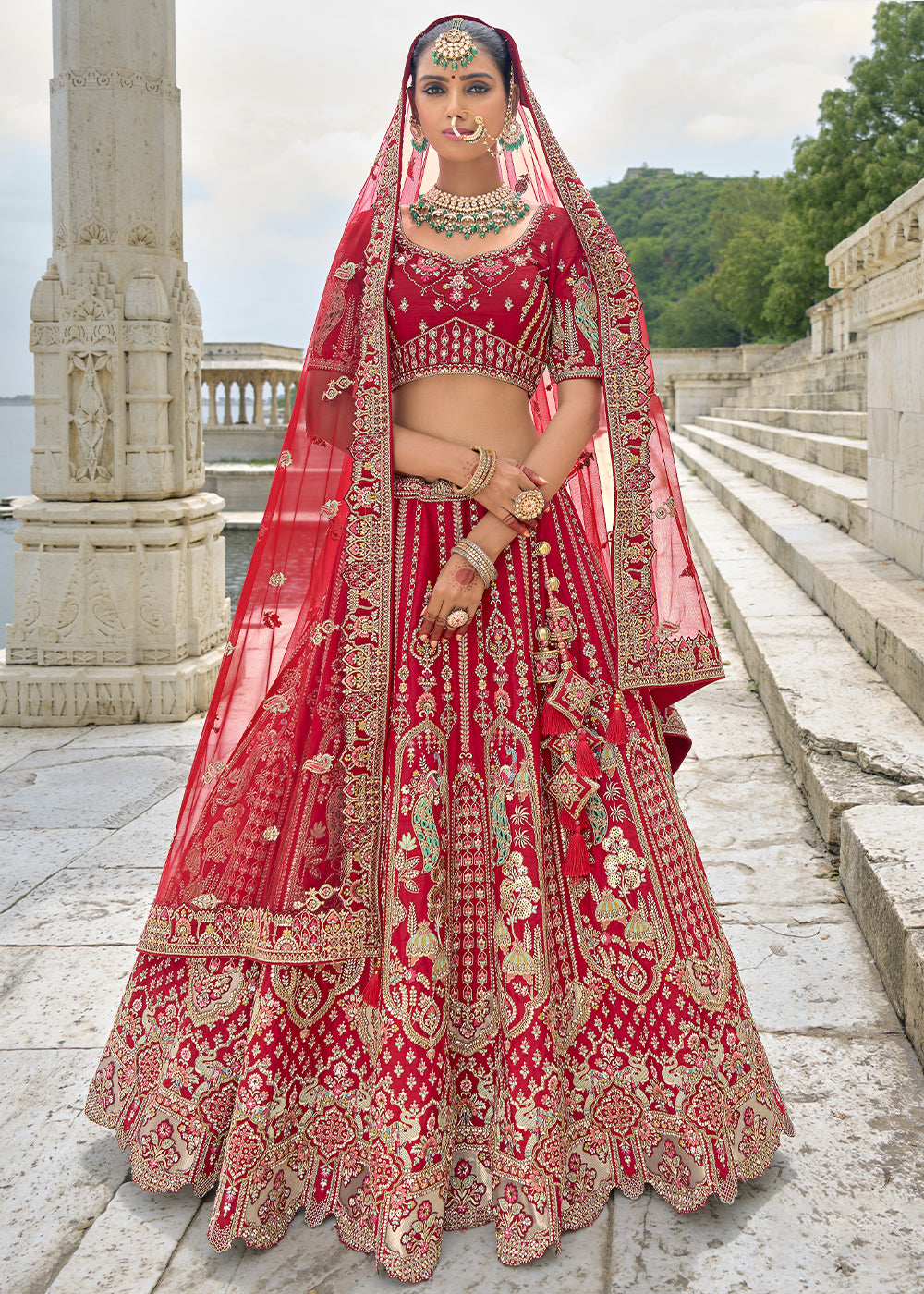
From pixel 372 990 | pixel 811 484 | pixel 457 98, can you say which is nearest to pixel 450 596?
pixel 372 990

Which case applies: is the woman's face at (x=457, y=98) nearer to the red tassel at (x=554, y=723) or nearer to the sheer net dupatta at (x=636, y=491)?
the sheer net dupatta at (x=636, y=491)

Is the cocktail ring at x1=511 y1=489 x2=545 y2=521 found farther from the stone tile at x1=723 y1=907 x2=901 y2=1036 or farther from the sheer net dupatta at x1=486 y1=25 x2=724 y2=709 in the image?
the stone tile at x1=723 y1=907 x2=901 y2=1036

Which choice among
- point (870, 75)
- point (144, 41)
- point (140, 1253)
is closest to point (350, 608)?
point (140, 1253)

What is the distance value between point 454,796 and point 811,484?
6.15 m

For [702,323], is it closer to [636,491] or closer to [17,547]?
[17,547]

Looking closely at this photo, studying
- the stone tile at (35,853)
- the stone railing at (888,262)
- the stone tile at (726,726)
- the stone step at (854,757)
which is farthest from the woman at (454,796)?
the stone railing at (888,262)

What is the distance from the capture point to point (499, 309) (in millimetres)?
1819

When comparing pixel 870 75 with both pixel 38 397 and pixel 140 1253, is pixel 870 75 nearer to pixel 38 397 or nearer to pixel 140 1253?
pixel 38 397

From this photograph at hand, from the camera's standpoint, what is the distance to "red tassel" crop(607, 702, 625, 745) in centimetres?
180

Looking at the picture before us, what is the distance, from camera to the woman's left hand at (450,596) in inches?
68.8

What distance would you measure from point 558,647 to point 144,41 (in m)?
4.33

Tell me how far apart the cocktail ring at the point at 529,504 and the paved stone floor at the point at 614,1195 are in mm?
1094

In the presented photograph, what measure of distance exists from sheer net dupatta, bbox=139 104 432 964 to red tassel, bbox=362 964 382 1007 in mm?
43

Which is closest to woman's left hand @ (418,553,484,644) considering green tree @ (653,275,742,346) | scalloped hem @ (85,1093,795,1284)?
scalloped hem @ (85,1093,795,1284)
